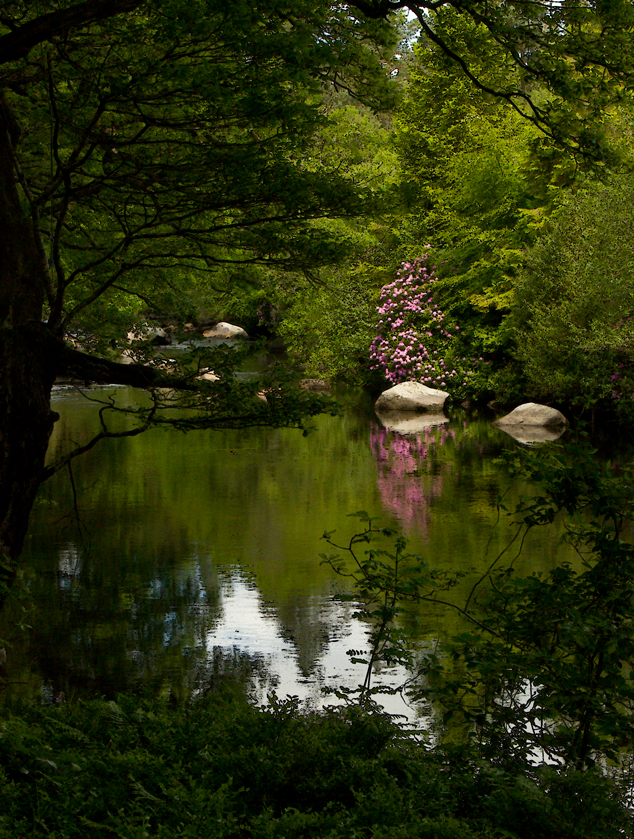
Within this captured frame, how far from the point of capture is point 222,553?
959 centimetres

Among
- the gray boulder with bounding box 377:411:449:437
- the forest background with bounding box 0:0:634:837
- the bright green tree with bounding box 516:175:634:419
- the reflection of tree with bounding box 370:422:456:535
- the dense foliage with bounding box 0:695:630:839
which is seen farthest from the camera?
the gray boulder with bounding box 377:411:449:437

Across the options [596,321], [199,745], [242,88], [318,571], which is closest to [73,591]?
[318,571]

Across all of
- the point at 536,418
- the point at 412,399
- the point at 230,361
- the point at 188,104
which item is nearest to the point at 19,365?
the point at 230,361

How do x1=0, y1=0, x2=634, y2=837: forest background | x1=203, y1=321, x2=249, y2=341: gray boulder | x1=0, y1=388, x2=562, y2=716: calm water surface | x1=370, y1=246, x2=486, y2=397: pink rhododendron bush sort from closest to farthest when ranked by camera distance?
x1=0, y1=0, x2=634, y2=837: forest background → x1=0, y1=388, x2=562, y2=716: calm water surface → x1=370, y1=246, x2=486, y2=397: pink rhododendron bush → x1=203, y1=321, x2=249, y2=341: gray boulder

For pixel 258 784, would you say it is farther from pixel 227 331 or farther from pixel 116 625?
pixel 227 331

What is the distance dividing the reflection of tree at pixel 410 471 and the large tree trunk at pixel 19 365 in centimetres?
580

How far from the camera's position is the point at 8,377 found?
5.42m

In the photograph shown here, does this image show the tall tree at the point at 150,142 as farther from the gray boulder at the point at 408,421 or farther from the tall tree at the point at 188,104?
the gray boulder at the point at 408,421

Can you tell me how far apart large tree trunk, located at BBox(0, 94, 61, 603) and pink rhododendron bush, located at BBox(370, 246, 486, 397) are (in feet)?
61.3

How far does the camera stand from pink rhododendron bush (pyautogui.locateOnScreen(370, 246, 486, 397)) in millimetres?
23812

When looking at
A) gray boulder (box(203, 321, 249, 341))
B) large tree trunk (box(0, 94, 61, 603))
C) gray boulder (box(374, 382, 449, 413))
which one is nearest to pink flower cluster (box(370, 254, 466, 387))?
gray boulder (box(374, 382, 449, 413))

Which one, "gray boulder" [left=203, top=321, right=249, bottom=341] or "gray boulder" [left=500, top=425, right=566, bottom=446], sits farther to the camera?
"gray boulder" [left=203, top=321, right=249, bottom=341]

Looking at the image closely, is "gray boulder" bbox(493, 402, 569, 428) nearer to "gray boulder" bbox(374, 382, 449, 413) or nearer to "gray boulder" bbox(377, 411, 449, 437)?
"gray boulder" bbox(377, 411, 449, 437)

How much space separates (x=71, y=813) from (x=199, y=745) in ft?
2.29
